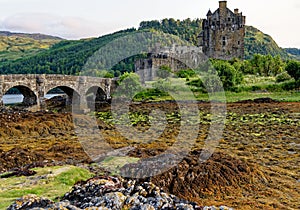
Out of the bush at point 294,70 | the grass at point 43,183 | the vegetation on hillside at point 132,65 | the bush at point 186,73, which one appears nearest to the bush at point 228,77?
the vegetation on hillside at point 132,65

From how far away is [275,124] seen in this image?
34.8 meters

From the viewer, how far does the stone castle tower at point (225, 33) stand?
9056 cm

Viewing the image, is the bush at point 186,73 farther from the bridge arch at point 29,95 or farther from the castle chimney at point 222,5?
the bridge arch at point 29,95

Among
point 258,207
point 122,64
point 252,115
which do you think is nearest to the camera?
point 258,207

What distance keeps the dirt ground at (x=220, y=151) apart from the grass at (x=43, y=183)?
117 inches

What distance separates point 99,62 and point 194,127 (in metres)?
95.3

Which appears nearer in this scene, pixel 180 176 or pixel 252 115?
pixel 180 176

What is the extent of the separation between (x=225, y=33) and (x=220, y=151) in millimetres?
72574

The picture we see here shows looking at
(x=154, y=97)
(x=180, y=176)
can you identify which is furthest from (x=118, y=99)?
(x=180, y=176)

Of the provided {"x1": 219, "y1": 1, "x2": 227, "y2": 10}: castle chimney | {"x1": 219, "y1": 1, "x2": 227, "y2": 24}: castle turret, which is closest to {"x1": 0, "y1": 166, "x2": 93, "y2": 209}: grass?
{"x1": 219, "y1": 1, "x2": 227, "y2": 24}: castle turret

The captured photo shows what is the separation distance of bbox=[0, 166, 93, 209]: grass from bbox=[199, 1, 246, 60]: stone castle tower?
265ft

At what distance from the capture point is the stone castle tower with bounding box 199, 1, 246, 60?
9056 centimetres

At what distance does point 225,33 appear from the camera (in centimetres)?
9112

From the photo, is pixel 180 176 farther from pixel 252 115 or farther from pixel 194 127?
pixel 252 115
